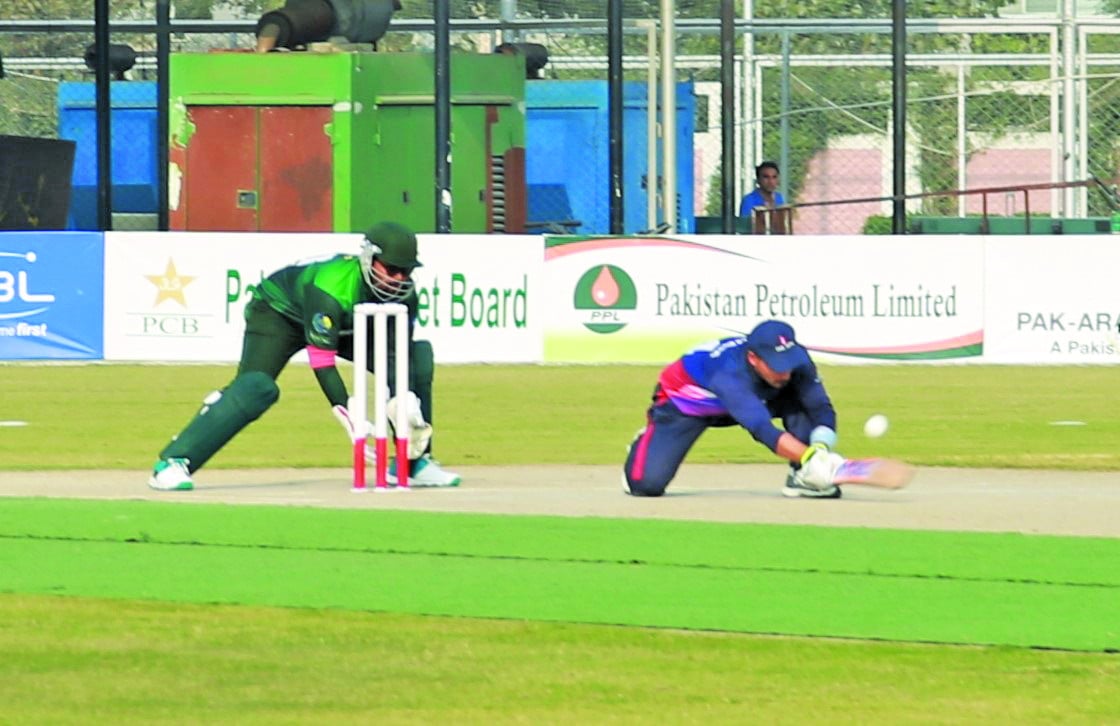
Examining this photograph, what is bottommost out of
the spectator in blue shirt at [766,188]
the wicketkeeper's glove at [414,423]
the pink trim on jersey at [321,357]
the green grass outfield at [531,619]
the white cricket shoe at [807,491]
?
the green grass outfield at [531,619]

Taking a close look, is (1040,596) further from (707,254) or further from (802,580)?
(707,254)

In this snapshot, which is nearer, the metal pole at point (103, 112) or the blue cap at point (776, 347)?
the blue cap at point (776, 347)

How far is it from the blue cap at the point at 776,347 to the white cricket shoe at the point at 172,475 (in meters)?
3.35

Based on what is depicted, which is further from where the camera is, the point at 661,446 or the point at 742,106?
the point at 742,106

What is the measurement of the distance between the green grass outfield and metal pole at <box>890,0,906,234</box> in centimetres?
1613

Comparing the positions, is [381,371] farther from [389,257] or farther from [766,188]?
[766,188]

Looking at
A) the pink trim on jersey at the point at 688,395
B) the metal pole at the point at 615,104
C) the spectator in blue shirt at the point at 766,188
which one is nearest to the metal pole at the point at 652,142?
the metal pole at the point at 615,104

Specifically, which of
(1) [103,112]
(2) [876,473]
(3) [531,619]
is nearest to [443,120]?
(1) [103,112]

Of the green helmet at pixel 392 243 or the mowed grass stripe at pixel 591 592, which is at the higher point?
the green helmet at pixel 392 243

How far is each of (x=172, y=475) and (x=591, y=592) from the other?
14.1 feet

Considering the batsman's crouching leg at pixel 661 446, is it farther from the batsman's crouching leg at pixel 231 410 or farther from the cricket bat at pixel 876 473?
the batsman's crouching leg at pixel 231 410

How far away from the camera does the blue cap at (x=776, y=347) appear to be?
38.8 feet

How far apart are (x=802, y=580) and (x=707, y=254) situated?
1441cm

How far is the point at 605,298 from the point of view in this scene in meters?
24.1
